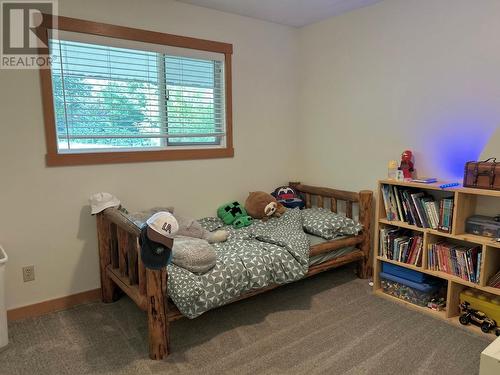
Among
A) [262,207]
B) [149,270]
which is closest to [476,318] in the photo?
[262,207]

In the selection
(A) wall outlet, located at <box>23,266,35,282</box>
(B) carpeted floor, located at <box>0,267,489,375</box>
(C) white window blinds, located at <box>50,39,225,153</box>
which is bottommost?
(B) carpeted floor, located at <box>0,267,489,375</box>

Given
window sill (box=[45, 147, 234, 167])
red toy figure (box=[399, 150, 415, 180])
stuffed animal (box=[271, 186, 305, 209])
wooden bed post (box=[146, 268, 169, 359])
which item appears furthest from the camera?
stuffed animal (box=[271, 186, 305, 209])

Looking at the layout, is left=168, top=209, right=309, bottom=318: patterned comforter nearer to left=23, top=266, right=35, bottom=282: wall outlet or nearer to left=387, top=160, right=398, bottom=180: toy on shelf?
left=387, top=160, right=398, bottom=180: toy on shelf

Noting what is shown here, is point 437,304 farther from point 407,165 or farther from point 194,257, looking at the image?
point 194,257

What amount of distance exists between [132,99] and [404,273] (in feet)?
8.02

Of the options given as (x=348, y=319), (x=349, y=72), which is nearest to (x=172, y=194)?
(x=348, y=319)

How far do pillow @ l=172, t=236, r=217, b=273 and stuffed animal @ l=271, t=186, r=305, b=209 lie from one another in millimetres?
1405

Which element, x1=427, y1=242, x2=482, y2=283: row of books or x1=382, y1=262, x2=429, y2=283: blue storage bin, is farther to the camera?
x1=382, y1=262, x2=429, y2=283: blue storage bin

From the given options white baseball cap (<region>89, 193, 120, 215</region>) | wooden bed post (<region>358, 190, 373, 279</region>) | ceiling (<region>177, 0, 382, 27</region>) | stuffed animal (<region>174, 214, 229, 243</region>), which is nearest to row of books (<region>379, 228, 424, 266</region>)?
wooden bed post (<region>358, 190, 373, 279</region>)

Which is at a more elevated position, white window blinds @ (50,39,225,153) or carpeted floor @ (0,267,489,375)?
white window blinds @ (50,39,225,153)

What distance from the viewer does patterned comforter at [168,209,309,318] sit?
2.01m

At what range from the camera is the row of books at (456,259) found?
7.55 ft

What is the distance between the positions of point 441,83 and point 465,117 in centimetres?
31

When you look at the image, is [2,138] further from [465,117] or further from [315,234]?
[465,117]
